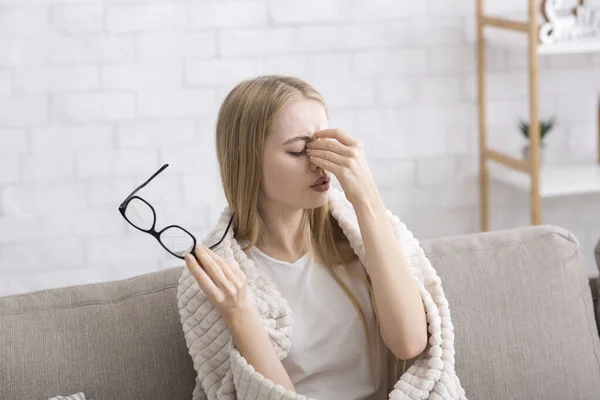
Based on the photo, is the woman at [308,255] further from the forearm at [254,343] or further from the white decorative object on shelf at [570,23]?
the white decorative object on shelf at [570,23]

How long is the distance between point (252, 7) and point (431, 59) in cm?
66

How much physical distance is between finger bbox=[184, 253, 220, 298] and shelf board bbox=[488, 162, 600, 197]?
5.74ft

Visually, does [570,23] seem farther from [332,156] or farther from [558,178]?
[332,156]

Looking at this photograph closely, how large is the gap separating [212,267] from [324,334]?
0.98ft

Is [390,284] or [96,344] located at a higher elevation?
[390,284]

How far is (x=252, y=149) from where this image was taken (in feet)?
5.32

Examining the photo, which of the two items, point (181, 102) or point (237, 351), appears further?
point (181, 102)

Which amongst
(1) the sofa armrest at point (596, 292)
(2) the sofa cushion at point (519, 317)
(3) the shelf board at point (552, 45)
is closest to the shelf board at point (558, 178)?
(3) the shelf board at point (552, 45)

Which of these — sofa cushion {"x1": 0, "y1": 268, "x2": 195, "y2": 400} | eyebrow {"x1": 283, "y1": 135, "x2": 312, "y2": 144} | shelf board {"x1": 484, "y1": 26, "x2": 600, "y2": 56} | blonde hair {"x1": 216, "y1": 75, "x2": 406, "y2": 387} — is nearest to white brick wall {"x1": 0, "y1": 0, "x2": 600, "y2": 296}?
shelf board {"x1": 484, "y1": 26, "x2": 600, "y2": 56}

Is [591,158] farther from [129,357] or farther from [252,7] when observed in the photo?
[129,357]

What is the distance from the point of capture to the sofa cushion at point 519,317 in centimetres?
184

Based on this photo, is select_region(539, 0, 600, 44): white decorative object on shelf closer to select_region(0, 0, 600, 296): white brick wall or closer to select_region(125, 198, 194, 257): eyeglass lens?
select_region(0, 0, 600, 296): white brick wall

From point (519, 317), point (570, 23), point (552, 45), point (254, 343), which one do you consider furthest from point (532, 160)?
point (254, 343)

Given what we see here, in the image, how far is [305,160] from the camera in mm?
1620
